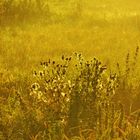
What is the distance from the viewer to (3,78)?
22.9 ft

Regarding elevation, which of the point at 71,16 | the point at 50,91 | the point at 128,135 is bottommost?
the point at 128,135

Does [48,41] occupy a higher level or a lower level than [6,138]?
higher

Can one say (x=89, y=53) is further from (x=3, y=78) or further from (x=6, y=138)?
(x=6, y=138)

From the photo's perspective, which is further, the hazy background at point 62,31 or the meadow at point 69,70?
the hazy background at point 62,31

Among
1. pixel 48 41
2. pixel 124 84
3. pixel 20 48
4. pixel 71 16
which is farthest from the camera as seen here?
pixel 71 16

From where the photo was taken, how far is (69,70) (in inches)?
291

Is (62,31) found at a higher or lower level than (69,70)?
higher

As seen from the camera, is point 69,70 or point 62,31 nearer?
point 69,70

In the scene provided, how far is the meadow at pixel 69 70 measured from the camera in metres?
5.07

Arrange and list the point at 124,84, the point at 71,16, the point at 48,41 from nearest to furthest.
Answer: the point at 124,84, the point at 48,41, the point at 71,16

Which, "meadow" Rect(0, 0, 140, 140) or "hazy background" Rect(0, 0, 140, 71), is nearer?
"meadow" Rect(0, 0, 140, 140)

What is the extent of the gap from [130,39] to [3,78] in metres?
3.86

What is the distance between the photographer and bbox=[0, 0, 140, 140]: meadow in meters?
5.07

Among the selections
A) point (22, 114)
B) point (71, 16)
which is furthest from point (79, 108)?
point (71, 16)
